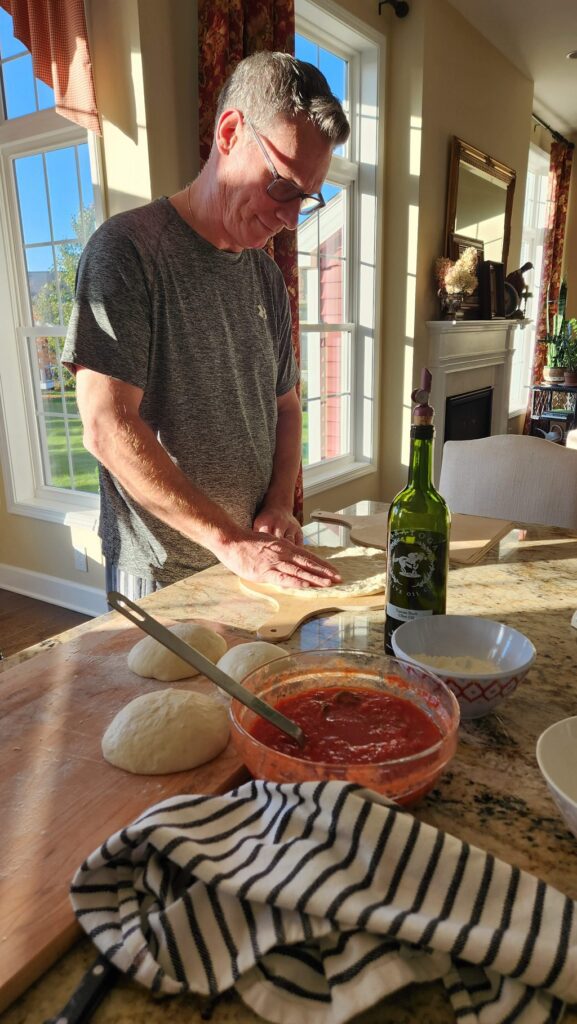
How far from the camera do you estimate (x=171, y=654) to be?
917mm

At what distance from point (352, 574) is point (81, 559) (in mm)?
2161

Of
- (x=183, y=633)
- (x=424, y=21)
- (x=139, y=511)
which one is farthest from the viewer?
(x=424, y=21)

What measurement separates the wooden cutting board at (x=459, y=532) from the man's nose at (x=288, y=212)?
2.27ft

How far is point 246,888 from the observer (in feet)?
1.62

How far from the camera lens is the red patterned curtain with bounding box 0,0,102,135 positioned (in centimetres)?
222

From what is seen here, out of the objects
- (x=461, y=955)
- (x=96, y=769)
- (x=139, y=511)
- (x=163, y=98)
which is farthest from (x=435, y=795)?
(x=163, y=98)

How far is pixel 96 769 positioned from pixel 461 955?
0.43m

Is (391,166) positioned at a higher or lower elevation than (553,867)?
higher

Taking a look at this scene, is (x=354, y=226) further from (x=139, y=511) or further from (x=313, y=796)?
(x=313, y=796)

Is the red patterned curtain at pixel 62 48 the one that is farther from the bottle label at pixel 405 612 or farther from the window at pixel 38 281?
the bottle label at pixel 405 612

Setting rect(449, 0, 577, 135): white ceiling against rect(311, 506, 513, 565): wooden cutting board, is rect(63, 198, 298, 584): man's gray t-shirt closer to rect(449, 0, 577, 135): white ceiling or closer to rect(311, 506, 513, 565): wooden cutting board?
rect(311, 506, 513, 565): wooden cutting board

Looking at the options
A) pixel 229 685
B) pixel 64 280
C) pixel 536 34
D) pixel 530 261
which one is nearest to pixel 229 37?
pixel 64 280

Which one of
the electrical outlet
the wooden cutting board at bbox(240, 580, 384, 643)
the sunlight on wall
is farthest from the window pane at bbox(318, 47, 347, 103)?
the wooden cutting board at bbox(240, 580, 384, 643)

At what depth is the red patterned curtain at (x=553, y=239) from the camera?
20.8 feet
